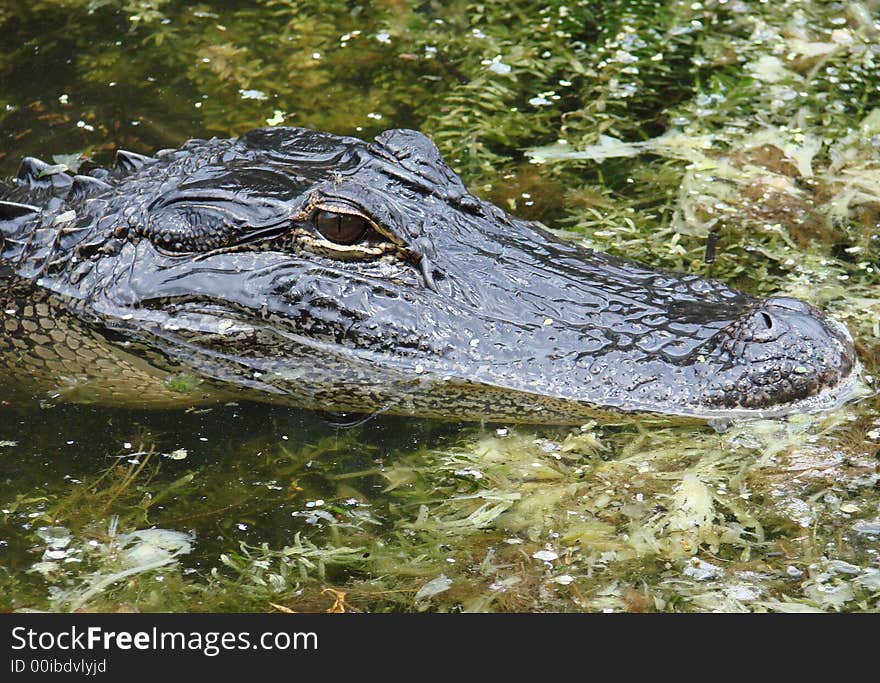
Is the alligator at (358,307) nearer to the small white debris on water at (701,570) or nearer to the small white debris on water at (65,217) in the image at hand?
the small white debris on water at (65,217)

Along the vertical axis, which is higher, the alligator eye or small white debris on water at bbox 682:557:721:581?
the alligator eye

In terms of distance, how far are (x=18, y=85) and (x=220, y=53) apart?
4.57ft

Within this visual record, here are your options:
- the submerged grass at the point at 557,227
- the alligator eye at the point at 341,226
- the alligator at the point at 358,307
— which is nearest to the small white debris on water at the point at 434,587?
the submerged grass at the point at 557,227

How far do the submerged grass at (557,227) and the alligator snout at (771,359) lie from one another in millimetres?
183

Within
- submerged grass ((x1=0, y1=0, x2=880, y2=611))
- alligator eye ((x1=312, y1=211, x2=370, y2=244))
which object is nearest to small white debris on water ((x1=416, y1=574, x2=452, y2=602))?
submerged grass ((x1=0, y1=0, x2=880, y2=611))

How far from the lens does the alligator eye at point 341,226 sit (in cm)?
460

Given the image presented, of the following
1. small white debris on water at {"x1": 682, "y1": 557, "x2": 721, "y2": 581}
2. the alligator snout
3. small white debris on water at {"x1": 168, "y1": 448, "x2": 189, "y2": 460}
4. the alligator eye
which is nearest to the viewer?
small white debris on water at {"x1": 682, "y1": 557, "x2": 721, "y2": 581}

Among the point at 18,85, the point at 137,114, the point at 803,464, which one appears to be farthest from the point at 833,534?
the point at 18,85

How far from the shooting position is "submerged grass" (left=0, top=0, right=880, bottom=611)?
404cm

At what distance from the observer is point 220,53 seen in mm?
7934

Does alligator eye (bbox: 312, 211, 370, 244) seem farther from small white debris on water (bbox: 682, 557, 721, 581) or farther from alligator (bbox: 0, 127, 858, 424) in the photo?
small white debris on water (bbox: 682, 557, 721, 581)

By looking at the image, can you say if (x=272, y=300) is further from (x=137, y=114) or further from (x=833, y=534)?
(x=137, y=114)

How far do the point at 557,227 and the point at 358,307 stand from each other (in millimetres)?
1879

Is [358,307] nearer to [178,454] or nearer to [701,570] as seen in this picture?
[178,454]
